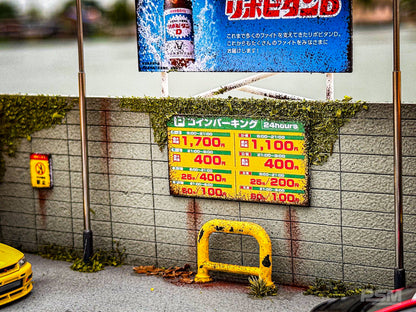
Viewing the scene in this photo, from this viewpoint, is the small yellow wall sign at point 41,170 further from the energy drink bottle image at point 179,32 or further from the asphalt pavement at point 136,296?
the energy drink bottle image at point 179,32

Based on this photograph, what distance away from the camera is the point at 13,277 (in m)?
8.63

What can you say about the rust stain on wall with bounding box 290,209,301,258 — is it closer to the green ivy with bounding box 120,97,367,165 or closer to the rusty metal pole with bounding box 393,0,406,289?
the green ivy with bounding box 120,97,367,165

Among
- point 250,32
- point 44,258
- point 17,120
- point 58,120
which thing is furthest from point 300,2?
point 44,258

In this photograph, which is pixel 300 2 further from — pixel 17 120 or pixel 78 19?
pixel 17 120

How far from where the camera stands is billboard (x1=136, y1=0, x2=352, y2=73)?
28.0 feet

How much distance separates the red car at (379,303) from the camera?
213 inches

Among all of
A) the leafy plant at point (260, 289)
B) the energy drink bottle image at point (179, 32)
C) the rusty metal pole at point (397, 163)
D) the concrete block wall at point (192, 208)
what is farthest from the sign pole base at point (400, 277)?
the energy drink bottle image at point (179, 32)

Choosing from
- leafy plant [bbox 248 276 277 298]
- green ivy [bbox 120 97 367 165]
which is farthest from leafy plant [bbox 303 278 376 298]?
green ivy [bbox 120 97 367 165]

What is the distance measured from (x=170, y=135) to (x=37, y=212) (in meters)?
2.79

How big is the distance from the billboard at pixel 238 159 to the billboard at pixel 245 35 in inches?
30.5

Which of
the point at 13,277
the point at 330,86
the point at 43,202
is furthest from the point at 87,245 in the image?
the point at 330,86

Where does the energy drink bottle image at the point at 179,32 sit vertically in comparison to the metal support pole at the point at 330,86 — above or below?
above

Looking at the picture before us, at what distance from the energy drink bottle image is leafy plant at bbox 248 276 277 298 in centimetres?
313

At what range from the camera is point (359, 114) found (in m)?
8.39
